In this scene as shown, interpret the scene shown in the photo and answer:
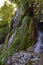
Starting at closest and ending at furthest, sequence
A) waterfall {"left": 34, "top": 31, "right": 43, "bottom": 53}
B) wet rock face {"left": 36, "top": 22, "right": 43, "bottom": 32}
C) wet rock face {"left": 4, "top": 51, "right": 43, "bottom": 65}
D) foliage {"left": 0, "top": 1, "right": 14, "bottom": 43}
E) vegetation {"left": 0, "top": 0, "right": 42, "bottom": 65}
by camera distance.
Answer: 1. wet rock face {"left": 4, "top": 51, "right": 43, "bottom": 65}
2. waterfall {"left": 34, "top": 31, "right": 43, "bottom": 53}
3. wet rock face {"left": 36, "top": 22, "right": 43, "bottom": 32}
4. vegetation {"left": 0, "top": 0, "right": 42, "bottom": 65}
5. foliage {"left": 0, "top": 1, "right": 14, "bottom": 43}

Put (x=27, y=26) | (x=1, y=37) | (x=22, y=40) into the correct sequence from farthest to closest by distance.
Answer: (x=1, y=37), (x=27, y=26), (x=22, y=40)

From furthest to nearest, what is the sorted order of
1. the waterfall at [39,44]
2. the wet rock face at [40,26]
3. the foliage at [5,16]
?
the foliage at [5,16] < the wet rock face at [40,26] < the waterfall at [39,44]

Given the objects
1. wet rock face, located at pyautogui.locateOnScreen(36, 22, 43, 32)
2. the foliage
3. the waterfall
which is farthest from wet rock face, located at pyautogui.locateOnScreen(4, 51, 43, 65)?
the foliage

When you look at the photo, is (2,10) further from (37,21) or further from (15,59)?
(15,59)

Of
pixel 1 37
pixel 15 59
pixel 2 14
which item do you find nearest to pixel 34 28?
pixel 15 59

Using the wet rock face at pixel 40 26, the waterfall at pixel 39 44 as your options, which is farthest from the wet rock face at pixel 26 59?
the wet rock face at pixel 40 26

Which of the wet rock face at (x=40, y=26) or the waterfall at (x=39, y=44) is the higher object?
the wet rock face at (x=40, y=26)

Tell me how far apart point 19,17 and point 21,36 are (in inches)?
89.1

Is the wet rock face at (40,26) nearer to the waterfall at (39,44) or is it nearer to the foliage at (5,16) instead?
the waterfall at (39,44)

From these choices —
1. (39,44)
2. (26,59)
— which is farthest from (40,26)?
(26,59)

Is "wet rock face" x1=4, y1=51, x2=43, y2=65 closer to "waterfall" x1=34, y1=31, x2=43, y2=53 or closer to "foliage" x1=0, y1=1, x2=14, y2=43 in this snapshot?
"waterfall" x1=34, y1=31, x2=43, y2=53

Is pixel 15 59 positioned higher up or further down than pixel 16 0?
further down

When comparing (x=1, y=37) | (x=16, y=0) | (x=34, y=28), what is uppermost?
(x=16, y=0)

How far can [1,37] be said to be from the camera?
16812mm
